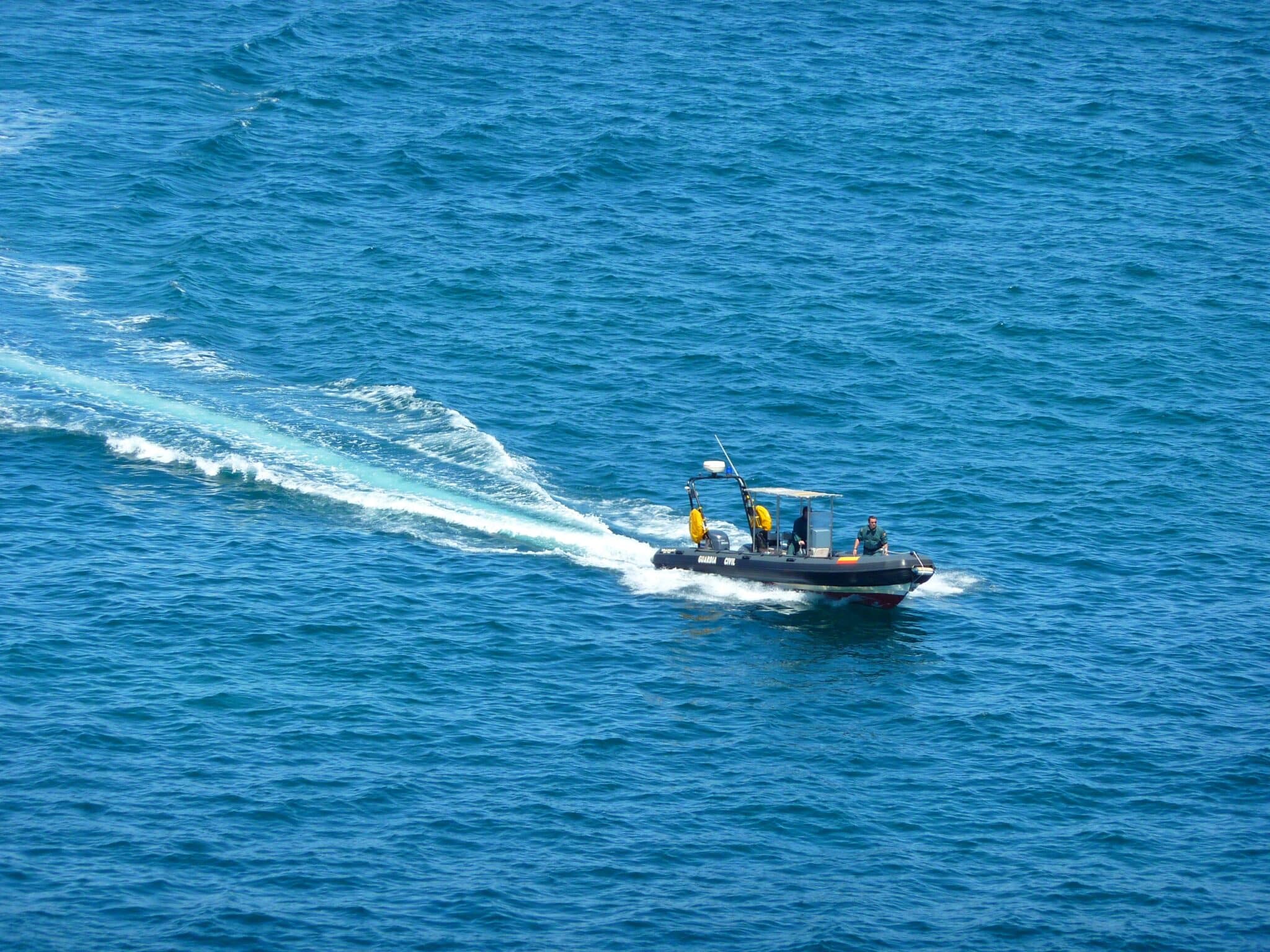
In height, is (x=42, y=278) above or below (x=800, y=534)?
above

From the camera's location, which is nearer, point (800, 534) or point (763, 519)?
point (800, 534)

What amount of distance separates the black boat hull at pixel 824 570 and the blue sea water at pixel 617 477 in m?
0.60

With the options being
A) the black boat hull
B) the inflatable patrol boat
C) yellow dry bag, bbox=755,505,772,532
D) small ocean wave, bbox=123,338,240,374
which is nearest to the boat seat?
the inflatable patrol boat

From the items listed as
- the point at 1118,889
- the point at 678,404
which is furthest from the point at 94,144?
the point at 1118,889

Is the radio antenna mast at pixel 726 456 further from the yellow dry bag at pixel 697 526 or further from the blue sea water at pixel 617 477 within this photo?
the yellow dry bag at pixel 697 526

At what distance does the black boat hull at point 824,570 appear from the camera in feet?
160

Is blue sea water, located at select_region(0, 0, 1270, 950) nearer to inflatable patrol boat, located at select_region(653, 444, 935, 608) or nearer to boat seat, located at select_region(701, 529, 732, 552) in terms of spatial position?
inflatable patrol boat, located at select_region(653, 444, 935, 608)

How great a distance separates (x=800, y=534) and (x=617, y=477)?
8899mm

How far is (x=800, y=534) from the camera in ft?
168

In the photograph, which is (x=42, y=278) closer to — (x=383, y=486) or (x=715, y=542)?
(x=383, y=486)

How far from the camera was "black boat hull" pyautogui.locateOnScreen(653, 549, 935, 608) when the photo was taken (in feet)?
160

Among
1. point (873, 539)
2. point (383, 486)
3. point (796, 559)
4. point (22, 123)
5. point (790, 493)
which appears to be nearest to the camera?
point (873, 539)

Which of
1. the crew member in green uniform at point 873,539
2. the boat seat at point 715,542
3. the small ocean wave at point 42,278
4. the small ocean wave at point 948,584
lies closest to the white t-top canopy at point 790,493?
the crew member in green uniform at point 873,539

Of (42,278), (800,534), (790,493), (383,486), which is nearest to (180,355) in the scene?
(42,278)
